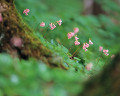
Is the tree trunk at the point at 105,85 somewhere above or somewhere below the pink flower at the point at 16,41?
below

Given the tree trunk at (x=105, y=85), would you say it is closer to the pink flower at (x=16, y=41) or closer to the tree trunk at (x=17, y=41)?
the tree trunk at (x=17, y=41)

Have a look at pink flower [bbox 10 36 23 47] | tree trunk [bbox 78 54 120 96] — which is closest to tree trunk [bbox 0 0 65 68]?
pink flower [bbox 10 36 23 47]

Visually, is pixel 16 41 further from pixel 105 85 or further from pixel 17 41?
pixel 105 85

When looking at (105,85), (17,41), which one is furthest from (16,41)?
(105,85)

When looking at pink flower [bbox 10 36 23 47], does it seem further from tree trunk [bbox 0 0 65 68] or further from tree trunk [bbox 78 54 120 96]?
tree trunk [bbox 78 54 120 96]

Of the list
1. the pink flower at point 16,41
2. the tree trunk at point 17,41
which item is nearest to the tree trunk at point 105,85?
the tree trunk at point 17,41

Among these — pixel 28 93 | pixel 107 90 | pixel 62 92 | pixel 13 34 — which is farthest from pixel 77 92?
pixel 13 34

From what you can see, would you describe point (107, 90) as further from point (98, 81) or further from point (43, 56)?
point (43, 56)
